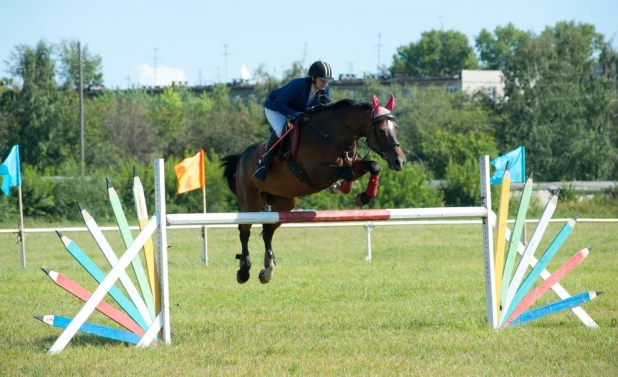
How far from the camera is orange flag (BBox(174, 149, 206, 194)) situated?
16.7m

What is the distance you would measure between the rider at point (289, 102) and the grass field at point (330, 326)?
1.70 m

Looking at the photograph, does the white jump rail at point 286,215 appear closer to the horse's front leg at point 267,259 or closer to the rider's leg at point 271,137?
the rider's leg at point 271,137

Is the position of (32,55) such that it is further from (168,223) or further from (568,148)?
(168,223)

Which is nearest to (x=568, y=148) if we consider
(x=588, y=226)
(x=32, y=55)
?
(x=588, y=226)

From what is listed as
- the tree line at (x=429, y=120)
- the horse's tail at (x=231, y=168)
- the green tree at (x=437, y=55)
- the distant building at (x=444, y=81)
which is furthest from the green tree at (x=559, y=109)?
the green tree at (x=437, y=55)

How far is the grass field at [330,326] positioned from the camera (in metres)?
6.27

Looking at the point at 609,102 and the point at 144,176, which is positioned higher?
the point at 609,102

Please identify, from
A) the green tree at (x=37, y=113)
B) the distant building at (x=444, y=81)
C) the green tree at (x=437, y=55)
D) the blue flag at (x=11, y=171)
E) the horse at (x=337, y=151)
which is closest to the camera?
the horse at (x=337, y=151)

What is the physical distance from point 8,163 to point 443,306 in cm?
962

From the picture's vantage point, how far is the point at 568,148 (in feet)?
162

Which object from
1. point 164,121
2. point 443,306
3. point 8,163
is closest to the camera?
point 443,306

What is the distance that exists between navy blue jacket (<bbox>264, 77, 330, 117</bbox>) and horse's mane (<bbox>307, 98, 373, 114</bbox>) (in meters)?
0.36

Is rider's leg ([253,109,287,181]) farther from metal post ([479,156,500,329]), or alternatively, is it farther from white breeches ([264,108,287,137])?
metal post ([479,156,500,329])

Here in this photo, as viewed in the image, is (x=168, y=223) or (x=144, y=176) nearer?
(x=168, y=223)
